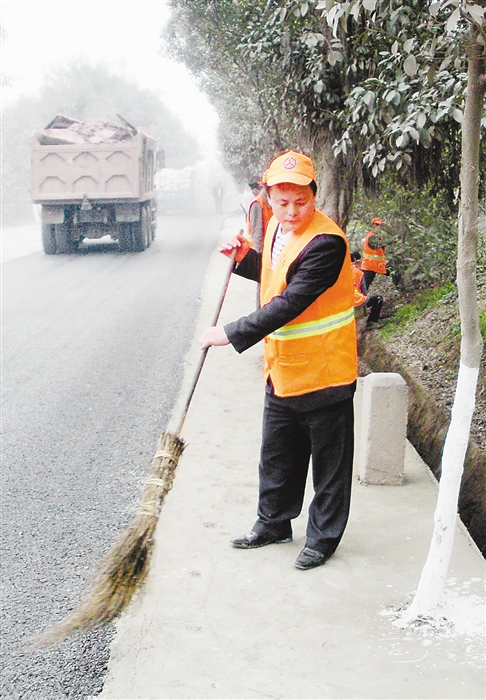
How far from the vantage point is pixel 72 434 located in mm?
5793

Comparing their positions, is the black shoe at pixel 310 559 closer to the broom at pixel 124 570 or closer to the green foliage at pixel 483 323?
the broom at pixel 124 570

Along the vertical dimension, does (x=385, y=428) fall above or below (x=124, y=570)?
above

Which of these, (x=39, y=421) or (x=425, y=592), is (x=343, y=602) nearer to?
(x=425, y=592)

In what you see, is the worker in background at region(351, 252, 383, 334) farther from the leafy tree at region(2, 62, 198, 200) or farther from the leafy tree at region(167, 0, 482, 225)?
the leafy tree at region(2, 62, 198, 200)

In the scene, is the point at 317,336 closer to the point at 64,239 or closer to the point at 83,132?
the point at 64,239

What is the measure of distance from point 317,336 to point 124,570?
4.20 ft

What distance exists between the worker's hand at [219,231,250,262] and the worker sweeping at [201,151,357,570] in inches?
8.2

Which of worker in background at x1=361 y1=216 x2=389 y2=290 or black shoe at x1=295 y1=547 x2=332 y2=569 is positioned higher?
worker in background at x1=361 y1=216 x2=389 y2=290

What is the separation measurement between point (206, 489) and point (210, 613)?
1.34m

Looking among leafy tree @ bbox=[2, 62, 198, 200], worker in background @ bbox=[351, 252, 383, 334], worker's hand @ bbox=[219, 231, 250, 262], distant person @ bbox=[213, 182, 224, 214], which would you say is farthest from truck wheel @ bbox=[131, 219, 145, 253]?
leafy tree @ bbox=[2, 62, 198, 200]

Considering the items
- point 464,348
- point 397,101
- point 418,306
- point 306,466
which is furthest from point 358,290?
point 464,348

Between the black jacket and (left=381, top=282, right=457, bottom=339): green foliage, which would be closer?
the black jacket

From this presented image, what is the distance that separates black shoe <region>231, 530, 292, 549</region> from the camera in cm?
366

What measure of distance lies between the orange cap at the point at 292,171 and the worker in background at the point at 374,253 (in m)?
5.43
